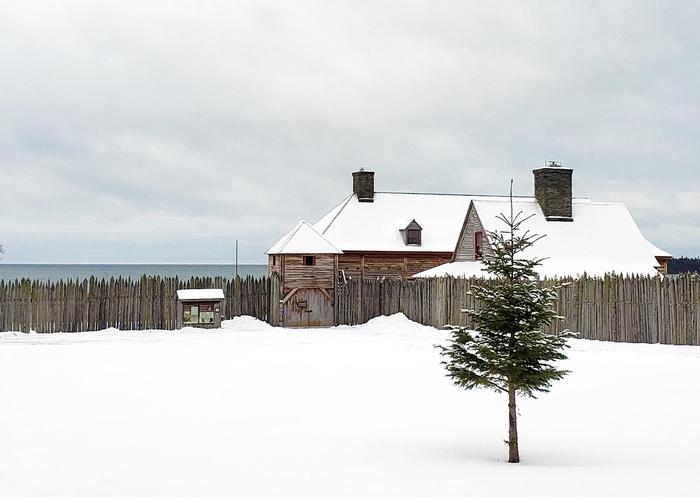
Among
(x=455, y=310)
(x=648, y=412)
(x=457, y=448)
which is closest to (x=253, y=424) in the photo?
(x=457, y=448)

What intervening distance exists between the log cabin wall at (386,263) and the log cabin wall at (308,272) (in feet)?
21.6

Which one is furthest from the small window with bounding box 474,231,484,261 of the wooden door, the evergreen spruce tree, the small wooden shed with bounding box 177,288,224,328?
the evergreen spruce tree

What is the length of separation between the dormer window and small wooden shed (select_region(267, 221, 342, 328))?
821 cm

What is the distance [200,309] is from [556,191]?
1811 centimetres

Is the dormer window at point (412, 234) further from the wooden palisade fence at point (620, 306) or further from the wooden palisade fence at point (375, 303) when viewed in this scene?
the wooden palisade fence at point (620, 306)

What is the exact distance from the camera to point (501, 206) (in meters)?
36.9

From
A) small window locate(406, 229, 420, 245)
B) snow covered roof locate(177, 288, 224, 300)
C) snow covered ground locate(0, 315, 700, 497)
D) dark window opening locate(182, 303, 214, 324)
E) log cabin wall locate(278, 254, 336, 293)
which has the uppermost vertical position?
small window locate(406, 229, 420, 245)

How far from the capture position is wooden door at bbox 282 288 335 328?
31656 millimetres

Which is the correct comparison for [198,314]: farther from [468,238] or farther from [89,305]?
[468,238]

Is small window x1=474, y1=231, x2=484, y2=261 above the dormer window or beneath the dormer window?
beneath

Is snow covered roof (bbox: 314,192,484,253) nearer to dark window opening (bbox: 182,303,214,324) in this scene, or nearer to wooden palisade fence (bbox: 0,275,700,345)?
wooden palisade fence (bbox: 0,275,700,345)

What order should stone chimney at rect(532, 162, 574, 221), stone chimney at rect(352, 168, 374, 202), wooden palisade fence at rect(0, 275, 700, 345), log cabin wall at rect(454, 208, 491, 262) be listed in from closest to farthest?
wooden palisade fence at rect(0, 275, 700, 345), log cabin wall at rect(454, 208, 491, 262), stone chimney at rect(532, 162, 574, 221), stone chimney at rect(352, 168, 374, 202)

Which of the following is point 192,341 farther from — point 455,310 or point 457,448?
point 457,448

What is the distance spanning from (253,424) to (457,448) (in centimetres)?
309
